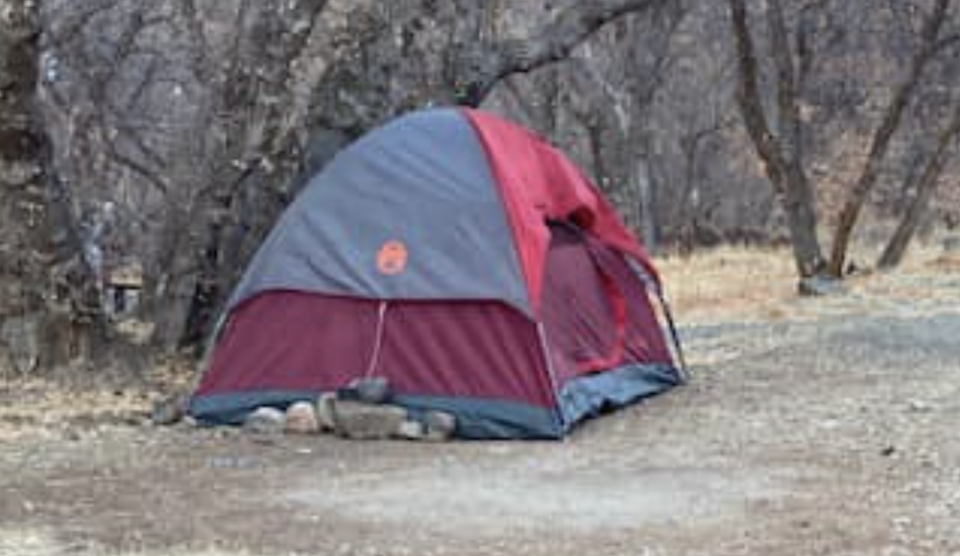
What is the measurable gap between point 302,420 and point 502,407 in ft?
3.76

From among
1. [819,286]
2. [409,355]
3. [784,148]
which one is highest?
[409,355]

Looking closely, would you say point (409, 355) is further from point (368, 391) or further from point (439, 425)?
point (439, 425)

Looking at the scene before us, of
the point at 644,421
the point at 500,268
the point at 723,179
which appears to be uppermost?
the point at 500,268

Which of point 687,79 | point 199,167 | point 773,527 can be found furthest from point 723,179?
point 773,527

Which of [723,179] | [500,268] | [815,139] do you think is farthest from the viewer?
[723,179]

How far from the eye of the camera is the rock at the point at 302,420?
33.3 feet

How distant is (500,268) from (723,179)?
96.9 ft

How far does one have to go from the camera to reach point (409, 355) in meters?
10.4

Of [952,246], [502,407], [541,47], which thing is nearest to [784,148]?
[541,47]

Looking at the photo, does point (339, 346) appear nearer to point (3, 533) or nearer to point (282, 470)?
point (282, 470)

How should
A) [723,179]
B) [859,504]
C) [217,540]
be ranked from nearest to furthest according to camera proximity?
[217,540] → [859,504] → [723,179]

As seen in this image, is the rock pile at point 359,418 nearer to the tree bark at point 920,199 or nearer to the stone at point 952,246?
the tree bark at point 920,199

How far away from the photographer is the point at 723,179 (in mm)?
39344

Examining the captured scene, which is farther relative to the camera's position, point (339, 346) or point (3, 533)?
point (339, 346)
